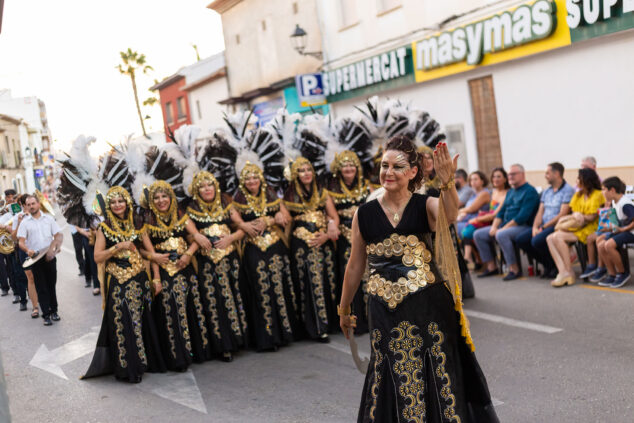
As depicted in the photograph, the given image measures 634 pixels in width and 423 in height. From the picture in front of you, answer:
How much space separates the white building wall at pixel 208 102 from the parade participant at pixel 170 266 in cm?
2607

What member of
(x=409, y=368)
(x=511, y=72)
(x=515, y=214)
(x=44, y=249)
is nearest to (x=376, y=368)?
(x=409, y=368)

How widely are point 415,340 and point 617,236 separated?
19.2 ft

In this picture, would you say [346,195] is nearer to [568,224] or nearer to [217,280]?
[217,280]

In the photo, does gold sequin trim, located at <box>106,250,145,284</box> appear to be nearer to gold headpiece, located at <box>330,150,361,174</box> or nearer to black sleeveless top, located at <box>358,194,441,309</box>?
gold headpiece, located at <box>330,150,361,174</box>

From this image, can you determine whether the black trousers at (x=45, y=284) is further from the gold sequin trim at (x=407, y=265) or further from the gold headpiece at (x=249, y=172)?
the gold sequin trim at (x=407, y=265)

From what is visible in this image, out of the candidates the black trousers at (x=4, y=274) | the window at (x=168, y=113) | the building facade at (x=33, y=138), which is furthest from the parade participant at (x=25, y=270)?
the window at (x=168, y=113)

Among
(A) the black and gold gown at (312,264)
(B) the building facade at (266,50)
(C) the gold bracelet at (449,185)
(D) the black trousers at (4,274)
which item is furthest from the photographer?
(B) the building facade at (266,50)

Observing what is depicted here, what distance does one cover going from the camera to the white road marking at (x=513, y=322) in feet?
25.6

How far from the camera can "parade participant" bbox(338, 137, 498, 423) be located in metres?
4.35

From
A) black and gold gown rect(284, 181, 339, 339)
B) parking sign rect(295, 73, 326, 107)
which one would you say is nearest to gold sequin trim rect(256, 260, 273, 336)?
black and gold gown rect(284, 181, 339, 339)

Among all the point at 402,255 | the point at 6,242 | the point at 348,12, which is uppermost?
the point at 348,12

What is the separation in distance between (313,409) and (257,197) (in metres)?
2.97

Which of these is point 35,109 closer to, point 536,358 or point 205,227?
point 205,227

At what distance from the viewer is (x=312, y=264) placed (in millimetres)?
8508
